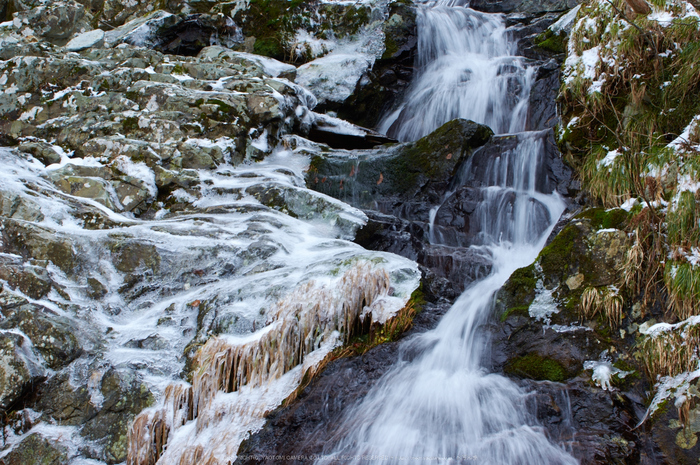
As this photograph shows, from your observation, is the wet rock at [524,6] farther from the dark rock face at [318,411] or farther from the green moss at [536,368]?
the dark rock face at [318,411]

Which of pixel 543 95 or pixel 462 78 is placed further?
pixel 462 78

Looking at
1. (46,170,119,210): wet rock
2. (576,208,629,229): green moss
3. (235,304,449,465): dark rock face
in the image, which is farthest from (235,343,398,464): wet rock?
(46,170,119,210): wet rock

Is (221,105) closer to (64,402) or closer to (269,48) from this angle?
(269,48)

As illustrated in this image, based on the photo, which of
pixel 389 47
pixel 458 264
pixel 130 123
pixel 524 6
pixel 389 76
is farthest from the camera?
pixel 524 6

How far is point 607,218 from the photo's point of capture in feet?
14.6

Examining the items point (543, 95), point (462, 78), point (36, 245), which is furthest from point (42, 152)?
point (543, 95)

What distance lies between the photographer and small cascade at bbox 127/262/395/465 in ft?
12.5

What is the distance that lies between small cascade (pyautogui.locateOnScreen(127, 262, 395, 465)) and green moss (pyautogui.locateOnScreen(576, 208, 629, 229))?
6.84 feet

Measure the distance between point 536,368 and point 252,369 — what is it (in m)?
2.47

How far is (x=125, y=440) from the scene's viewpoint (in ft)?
12.5

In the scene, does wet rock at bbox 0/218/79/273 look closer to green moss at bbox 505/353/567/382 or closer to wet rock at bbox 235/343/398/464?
wet rock at bbox 235/343/398/464

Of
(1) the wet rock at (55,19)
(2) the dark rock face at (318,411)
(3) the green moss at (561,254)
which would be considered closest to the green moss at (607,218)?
(3) the green moss at (561,254)

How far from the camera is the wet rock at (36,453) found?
361 cm

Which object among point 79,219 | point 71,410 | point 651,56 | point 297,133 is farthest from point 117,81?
point 651,56
